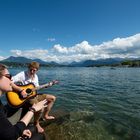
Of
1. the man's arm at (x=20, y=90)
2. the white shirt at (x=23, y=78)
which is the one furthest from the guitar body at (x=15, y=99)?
the white shirt at (x=23, y=78)

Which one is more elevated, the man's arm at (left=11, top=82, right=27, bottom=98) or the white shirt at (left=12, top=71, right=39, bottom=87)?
the white shirt at (left=12, top=71, right=39, bottom=87)

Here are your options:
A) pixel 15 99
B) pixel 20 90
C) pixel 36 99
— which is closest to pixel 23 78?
pixel 20 90

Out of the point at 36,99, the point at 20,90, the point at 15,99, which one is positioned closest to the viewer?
the point at 15,99

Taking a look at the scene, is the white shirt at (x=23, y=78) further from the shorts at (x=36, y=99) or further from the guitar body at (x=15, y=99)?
the guitar body at (x=15, y=99)

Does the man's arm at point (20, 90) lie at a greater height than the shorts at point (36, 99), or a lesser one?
greater

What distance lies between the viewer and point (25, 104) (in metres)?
8.23

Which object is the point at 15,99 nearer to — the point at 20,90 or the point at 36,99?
the point at 20,90

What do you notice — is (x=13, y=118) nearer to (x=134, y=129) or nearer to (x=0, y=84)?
(x=0, y=84)

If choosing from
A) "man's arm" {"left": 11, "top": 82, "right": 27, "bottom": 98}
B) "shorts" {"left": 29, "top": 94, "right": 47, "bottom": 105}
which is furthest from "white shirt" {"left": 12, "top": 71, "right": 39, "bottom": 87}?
"man's arm" {"left": 11, "top": 82, "right": 27, "bottom": 98}

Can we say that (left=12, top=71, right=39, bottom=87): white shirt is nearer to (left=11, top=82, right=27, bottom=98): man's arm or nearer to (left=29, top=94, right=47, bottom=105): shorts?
(left=29, top=94, right=47, bottom=105): shorts

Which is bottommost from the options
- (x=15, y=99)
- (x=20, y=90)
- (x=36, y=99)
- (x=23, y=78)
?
(x=36, y=99)

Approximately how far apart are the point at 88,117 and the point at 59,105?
4.52 metres

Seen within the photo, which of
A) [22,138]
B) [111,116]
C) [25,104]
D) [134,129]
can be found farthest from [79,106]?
[22,138]

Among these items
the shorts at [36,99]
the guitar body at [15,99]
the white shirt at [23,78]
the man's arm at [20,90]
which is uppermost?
the white shirt at [23,78]
